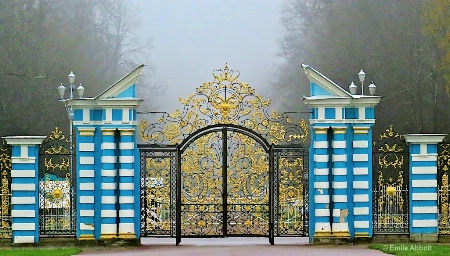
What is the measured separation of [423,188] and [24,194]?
806 centimetres

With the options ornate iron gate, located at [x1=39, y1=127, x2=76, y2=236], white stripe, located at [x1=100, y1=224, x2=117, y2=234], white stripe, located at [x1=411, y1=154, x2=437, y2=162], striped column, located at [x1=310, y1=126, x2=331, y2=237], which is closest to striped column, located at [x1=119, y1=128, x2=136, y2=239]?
white stripe, located at [x1=100, y1=224, x2=117, y2=234]

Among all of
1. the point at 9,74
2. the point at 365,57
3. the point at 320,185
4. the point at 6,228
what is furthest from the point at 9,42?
the point at 320,185

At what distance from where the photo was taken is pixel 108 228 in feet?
71.7

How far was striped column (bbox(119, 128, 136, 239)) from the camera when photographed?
21.9 meters

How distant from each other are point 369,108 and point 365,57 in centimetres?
1870

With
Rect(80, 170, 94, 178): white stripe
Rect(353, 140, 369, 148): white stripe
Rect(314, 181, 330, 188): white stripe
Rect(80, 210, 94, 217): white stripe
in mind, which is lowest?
Rect(80, 210, 94, 217): white stripe

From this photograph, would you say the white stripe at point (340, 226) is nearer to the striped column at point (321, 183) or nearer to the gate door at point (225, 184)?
the striped column at point (321, 183)

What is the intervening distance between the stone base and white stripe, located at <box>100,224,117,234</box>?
19.7ft

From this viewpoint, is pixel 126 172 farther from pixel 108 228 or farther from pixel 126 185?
pixel 108 228

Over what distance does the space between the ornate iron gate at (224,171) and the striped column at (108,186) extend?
0.75 metres

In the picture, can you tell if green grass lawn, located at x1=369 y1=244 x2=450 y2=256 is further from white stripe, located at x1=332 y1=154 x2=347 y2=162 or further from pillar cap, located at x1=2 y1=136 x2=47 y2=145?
pillar cap, located at x1=2 y1=136 x2=47 y2=145

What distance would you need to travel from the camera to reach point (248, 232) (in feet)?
73.8

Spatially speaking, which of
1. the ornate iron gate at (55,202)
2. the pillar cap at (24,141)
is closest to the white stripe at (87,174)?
the ornate iron gate at (55,202)

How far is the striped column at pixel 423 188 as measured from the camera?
22078 mm
